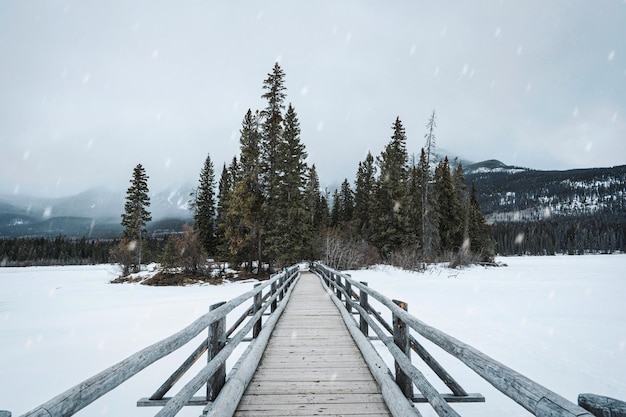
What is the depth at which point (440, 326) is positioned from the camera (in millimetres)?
11039

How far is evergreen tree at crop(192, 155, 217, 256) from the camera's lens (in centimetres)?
4309

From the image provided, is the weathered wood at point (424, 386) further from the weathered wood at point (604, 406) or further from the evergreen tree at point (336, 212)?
the evergreen tree at point (336, 212)

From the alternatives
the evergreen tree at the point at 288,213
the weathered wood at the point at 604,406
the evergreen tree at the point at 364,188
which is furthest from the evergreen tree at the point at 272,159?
the weathered wood at the point at 604,406

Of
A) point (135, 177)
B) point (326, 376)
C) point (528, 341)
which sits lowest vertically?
point (528, 341)

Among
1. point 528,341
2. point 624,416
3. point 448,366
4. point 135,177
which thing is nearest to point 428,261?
point 528,341

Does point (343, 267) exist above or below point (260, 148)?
below

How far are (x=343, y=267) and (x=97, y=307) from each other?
2073cm

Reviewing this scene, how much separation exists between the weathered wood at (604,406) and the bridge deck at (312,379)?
2.73 m

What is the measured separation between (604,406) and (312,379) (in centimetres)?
397

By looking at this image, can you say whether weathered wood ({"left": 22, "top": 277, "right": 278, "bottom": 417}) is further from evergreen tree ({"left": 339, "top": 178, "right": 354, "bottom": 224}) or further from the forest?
evergreen tree ({"left": 339, "top": 178, "right": 354, "bottom": 224})

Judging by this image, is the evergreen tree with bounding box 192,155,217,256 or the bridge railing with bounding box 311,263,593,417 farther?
the evergreen tree with bounding box 192,155,217,256

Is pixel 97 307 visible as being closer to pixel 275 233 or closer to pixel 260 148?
pixel 275 233

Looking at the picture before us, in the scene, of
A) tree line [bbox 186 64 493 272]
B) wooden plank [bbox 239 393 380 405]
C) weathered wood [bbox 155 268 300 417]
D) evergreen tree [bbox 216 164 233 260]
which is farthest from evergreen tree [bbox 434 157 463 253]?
weathered wood [bbox 155 268 300 417]

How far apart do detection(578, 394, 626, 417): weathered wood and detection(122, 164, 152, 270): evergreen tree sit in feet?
142
